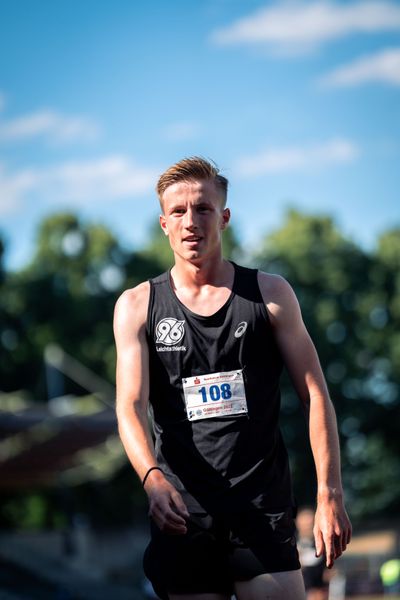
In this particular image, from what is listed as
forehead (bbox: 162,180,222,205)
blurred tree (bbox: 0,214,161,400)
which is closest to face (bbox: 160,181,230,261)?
forehead (bbox: 162,180,222,205)

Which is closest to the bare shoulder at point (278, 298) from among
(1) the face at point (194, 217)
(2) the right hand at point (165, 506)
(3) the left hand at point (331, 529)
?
(1) the face at point (194, 217)

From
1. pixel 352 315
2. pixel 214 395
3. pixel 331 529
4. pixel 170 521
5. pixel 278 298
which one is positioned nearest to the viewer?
pixel 170 521

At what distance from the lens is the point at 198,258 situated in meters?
5.23

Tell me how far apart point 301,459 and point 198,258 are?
49417mm

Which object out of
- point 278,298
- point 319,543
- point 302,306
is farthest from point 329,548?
point 302,306

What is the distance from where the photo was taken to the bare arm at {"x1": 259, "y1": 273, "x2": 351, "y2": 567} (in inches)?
189

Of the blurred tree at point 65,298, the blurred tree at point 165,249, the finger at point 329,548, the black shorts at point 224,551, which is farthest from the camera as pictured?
the blurred tree at point 165,249

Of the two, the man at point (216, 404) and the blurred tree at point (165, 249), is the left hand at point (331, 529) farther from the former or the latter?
the blurred tree at point (165, 249)

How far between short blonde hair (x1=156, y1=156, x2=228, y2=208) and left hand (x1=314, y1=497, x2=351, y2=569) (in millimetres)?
1457

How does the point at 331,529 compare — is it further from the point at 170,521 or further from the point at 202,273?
the point at 202,273

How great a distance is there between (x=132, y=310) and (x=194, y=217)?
50 centimetres

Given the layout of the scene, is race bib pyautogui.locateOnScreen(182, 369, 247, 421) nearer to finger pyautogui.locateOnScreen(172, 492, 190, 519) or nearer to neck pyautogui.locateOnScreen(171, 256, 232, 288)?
neck pyautogui.locateOnScreen(171, 256, 232, 288)

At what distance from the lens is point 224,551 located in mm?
5047

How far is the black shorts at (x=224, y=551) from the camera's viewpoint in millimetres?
5012
